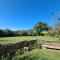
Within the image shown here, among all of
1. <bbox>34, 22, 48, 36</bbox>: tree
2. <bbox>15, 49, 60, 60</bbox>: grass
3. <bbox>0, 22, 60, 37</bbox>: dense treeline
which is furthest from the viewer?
<bbox>34, 22, 48, 36</bbox>: tree

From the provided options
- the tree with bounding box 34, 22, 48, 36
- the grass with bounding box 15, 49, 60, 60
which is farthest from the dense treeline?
the grass with bounding box 15, 49, 60, 60

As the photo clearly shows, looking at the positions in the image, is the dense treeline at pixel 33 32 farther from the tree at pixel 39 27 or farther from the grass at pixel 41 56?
the grass at pixel 41 56

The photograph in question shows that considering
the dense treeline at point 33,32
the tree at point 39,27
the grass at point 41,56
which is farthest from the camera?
the tree at point 39,27

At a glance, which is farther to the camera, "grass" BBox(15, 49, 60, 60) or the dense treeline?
the dense treeline

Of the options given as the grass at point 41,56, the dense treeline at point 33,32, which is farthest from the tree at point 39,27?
the grass at point 41,56

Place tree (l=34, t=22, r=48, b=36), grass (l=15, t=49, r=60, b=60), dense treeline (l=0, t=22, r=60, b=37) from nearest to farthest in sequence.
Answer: grass (l=15, t=49, r=60, b=60), dense treeline (l=0, t=22, r=60, b=37), tree (l=34, t=22, r=48, b=36)

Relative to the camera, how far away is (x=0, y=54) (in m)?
6.91

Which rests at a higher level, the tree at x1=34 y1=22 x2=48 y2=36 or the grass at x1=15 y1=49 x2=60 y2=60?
the tree at x1=34 y1=22 x2=48 y2=36

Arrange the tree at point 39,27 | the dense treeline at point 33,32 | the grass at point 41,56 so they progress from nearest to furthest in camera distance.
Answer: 1. the grass at point 41,56
2. the dense treeline at point 33,32
3. the tree at point 39,27

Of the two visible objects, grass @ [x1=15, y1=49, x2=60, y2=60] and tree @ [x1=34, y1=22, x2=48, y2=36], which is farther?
tree @ [x1=34, y1=22, x2=48, y2=36]

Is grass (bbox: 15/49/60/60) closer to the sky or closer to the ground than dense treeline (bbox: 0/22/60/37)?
closer to the ground

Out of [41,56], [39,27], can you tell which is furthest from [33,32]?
[41,56]

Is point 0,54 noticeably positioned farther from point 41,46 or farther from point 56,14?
point 56,14

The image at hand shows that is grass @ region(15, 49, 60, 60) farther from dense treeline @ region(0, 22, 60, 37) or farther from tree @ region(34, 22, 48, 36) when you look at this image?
tree @ region(34, 22, 48, 36)
